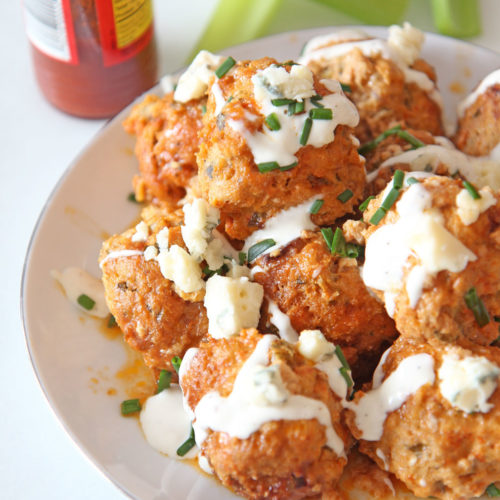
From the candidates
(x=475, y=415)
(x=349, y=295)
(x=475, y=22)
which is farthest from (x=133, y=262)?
(x=475, y=22)

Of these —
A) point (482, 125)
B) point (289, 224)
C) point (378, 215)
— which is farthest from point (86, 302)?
point (482, 125)

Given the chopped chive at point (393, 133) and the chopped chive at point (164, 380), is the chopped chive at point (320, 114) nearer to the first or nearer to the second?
the chopped chive at point (393, 133)

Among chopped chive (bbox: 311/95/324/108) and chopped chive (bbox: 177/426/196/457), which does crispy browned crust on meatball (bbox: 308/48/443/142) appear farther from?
chopped chive (bbox: 177/426/196/457)

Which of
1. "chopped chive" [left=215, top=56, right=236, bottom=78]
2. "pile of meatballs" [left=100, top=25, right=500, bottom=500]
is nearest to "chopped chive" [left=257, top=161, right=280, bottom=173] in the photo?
"pile of meatballs" [left=100, top=25, right=500, bottom=500]

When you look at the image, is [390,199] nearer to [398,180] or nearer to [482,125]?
[398,180]

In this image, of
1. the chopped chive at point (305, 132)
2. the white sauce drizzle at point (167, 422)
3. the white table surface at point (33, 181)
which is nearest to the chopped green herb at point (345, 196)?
the chopped chive at point (305, 132)

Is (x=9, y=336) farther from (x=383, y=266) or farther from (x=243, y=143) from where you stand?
(x=383, y=266)
